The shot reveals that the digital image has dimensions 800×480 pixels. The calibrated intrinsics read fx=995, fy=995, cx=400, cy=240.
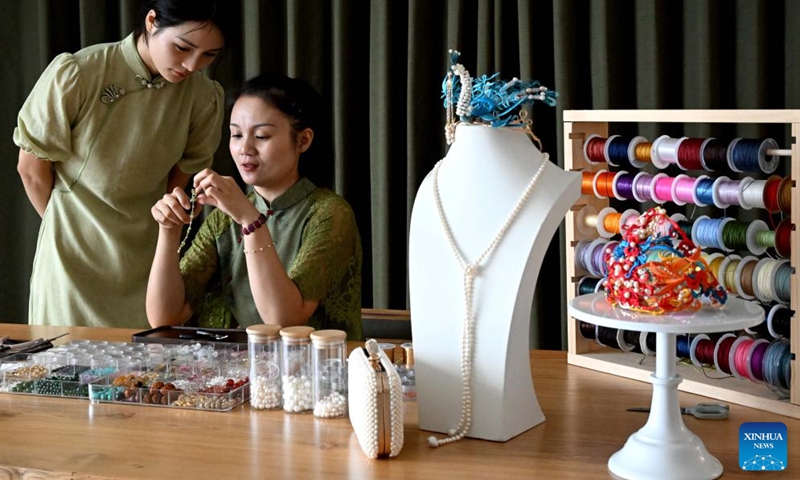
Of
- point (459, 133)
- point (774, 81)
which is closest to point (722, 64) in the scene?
point (774, 81)

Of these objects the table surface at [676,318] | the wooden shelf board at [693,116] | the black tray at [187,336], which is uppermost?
the wooden shelf board at [693,116]

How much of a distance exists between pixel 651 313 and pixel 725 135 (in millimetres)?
1349

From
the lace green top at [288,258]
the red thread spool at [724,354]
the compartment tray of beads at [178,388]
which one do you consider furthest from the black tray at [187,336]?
the red thread spool at [724,354]

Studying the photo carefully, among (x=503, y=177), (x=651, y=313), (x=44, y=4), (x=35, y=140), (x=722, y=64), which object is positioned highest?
(x=44, y=4)

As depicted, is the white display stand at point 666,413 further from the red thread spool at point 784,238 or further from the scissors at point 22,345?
the scissors at point 22,345

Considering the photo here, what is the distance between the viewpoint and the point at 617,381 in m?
1.49

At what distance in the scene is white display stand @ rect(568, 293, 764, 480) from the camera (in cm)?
107

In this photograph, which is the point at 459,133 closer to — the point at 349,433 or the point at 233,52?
the point at 349,433

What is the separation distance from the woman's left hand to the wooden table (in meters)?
0.43

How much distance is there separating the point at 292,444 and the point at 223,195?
0.61 m

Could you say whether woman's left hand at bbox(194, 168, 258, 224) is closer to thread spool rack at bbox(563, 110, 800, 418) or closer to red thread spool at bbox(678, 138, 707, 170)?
thread spool rack at bbox(563, 110, 800, 418)

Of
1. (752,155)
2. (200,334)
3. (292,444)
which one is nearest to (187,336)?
(200,334)

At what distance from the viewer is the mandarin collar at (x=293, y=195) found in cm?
199

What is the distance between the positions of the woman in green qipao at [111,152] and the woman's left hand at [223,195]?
0.60 metres
